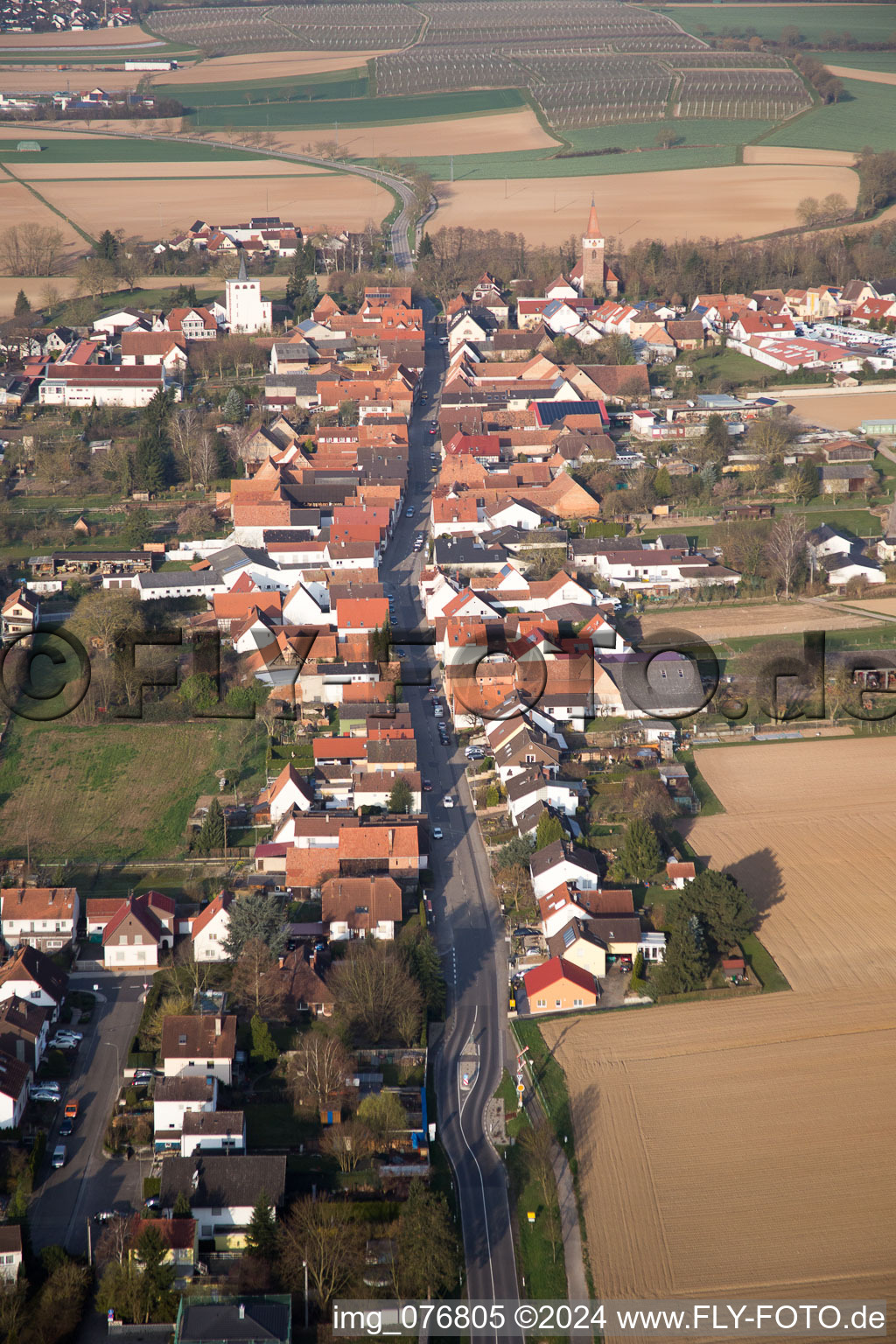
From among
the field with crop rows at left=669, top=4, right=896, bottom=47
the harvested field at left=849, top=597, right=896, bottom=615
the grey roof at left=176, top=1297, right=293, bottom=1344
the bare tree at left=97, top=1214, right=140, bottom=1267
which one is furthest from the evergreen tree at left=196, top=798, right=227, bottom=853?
the field with crop rows at left=669, top=4, right=896, bottom=47

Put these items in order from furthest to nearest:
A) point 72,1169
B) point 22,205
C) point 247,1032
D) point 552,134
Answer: point 552,134, point 22,205, point 247,1032, point 72,1169

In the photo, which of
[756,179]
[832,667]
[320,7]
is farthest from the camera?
[320,7]

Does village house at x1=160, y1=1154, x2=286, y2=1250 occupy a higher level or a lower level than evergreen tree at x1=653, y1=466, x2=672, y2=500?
higher

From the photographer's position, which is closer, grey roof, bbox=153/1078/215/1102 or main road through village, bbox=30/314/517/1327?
main road through village, bbox=30/314/517/1327

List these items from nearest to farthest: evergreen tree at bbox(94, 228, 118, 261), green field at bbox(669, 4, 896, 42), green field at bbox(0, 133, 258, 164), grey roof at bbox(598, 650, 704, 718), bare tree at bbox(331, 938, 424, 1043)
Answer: bare tree at bbox(331, 938, 424, 1043)
grey roof at bbox(598, 650, 704, 718)
evergreen tree at bbox(94, 228, 118, 261)
green field at bbox(0, 133, 258, 164)
green field at bbox(669, 4, 896, 42)

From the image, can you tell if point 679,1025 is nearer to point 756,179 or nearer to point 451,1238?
point 451,1238

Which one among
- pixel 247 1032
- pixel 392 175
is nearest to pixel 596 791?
pixel 247 1032

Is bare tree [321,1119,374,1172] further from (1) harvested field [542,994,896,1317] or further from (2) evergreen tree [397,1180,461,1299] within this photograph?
(1) harvested field [542,994,896,1317]
